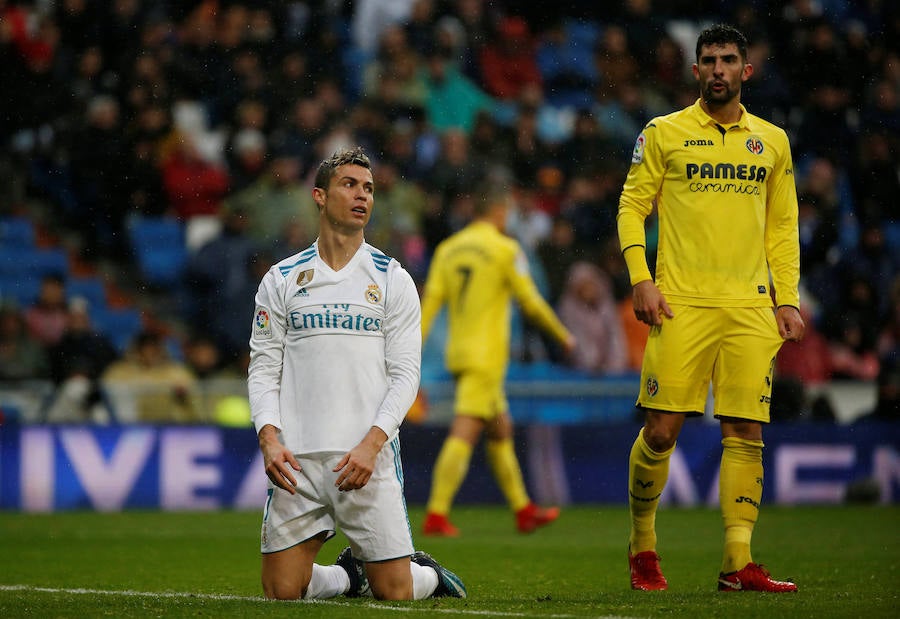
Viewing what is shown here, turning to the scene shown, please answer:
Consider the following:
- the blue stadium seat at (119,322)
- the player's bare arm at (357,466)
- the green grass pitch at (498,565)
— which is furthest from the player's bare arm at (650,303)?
the blue stadium seat at (119,322)

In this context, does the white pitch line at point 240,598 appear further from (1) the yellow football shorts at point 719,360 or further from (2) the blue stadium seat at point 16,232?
(2) the blue stadium seat at point 16,232

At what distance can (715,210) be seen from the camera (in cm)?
652

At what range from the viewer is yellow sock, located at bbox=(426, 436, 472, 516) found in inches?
424

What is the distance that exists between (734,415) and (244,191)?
31.9ft

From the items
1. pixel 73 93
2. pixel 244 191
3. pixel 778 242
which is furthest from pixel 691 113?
pixel 73 93

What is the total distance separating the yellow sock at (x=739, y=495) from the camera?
6363 mm

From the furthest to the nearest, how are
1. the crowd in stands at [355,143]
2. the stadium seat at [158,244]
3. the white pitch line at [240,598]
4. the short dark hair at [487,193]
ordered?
the stadium seat at [158,244], the crowd in stands at [355,143], the short dark hair at [487,193], the white pitch line at [240,598]

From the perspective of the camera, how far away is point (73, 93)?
1571 centimetres

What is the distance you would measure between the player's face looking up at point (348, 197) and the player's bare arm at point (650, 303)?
3.96 feet

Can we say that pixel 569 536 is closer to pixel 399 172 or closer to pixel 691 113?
pixel 691 113

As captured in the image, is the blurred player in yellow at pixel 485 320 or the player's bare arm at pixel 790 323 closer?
the player's bare arm at pixel 790 323

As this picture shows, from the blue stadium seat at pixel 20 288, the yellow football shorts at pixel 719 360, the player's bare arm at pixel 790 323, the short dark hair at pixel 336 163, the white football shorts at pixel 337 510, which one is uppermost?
the short dark hair at pixel 336 163

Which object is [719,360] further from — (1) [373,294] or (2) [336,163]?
(2) [336,163]

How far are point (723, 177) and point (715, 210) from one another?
15cm
